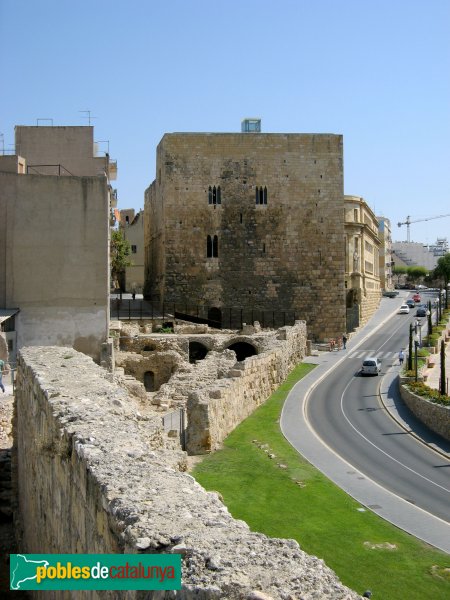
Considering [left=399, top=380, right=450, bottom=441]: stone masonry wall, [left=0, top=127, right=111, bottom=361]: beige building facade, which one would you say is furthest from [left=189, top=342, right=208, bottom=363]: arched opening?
[left=399, top=380, right=450, bottom=441]: stone masonry wall

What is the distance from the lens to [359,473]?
18047 mm

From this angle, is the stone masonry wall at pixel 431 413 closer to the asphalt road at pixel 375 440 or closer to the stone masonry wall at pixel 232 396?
the asphalt road at pixel 375 440

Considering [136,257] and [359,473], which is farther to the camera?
[136,257]

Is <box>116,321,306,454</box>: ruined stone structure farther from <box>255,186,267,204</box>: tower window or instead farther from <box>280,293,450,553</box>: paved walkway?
<box>255,186,267,204</box>: tower window

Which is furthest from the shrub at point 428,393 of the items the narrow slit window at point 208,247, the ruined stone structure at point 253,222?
the narrow slit window at point 208,247

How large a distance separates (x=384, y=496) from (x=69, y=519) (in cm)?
1097

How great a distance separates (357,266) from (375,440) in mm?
41125

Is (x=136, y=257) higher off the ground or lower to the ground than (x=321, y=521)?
higher

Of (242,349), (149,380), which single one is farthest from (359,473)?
(242,349)

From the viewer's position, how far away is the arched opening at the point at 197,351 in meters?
37.4

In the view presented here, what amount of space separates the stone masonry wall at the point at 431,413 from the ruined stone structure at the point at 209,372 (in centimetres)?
576

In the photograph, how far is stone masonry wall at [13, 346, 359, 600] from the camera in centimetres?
409

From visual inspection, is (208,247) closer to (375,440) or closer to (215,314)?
(215,314)

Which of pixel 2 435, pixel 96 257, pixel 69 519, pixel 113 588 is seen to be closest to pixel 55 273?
pixel 96 257
